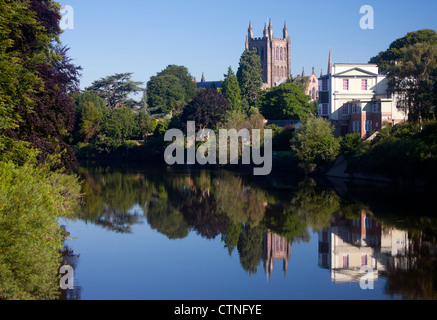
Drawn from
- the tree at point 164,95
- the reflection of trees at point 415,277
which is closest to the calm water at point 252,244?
the reflection of trees at point 415,277

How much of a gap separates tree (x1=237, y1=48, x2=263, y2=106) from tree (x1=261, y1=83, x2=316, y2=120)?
769 centimetres

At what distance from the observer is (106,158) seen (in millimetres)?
77062

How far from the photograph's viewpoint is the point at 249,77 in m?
91.6

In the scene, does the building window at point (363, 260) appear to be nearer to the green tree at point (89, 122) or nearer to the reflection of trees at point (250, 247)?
the reflection of trees at point (250, 247)

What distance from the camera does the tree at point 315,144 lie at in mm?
46344

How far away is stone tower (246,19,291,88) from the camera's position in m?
139

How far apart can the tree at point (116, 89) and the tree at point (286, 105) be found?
3089 centimetres

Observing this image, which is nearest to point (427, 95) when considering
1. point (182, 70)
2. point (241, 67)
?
point (241, 67)

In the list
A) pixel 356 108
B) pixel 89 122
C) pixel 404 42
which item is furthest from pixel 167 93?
pixel 356 108

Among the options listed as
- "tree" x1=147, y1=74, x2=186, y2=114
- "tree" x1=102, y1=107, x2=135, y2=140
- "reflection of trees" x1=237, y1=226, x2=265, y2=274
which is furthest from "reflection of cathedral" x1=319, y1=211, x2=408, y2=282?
"tree" x1=147, y1=74, x2=186, y2=114

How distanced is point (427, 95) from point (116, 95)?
72.2m

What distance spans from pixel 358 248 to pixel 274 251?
9.88ft

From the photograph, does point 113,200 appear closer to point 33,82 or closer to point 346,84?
point 33,82

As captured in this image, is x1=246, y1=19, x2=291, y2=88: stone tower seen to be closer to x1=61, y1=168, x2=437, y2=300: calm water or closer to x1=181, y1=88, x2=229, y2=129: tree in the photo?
x1=181, y1=88, x2=229, y2=129: tree
